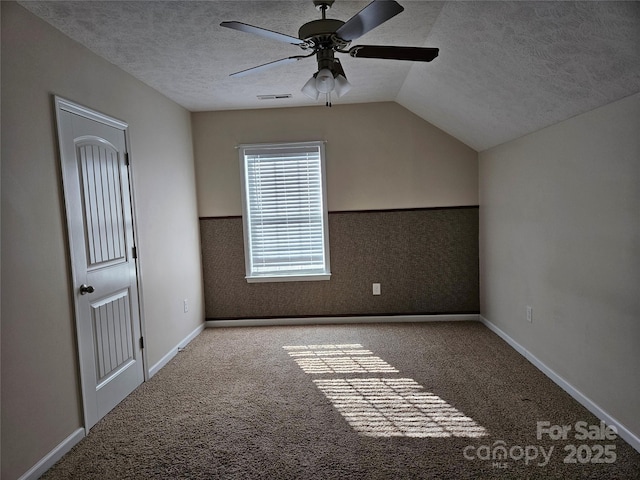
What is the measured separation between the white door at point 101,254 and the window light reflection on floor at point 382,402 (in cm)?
A: 147

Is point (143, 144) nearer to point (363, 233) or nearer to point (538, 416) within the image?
point (363, 233)

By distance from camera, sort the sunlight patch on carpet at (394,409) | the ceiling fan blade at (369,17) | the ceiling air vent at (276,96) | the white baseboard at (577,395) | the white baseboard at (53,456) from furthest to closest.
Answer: the ceiling air vent at (276,96)
the sunlight patch on carpet at (394,409)
the white baseboard at (577,395)
the white baseboard at (53,456)
the ceiling fan blade at (369,17)

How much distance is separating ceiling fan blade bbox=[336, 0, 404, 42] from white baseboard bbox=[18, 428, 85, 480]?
9.04 feet

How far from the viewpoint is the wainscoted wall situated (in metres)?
4.74

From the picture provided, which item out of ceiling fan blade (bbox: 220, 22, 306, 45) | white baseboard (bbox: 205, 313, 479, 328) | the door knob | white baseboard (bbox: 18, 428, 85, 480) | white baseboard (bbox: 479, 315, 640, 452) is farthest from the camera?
white baseboard (bbox: 205, 313, 479, 328)

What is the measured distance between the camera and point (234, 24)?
2.01m

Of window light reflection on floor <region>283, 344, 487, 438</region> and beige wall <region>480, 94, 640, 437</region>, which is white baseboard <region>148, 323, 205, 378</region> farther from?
beige wall <region>480, 94, 640, 437</region>

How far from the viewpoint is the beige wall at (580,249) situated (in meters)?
2.27

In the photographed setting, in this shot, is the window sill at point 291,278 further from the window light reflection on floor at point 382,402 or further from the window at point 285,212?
the window light reflection on floor at point 382,402

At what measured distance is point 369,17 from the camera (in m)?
1.89

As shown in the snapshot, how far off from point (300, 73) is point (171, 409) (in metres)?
2.83

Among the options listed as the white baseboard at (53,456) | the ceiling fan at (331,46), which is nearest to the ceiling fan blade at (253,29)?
the ceiling fan at (331,46)

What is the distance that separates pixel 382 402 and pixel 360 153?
9.16 ft

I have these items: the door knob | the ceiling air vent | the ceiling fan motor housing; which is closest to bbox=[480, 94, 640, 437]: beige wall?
the ceiling fan motor housing
